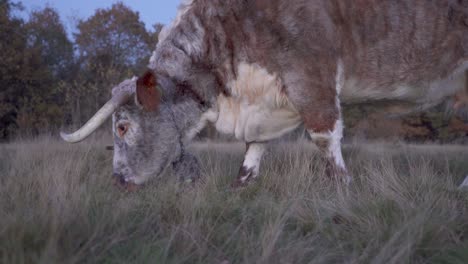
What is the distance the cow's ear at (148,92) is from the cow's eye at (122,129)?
247mm

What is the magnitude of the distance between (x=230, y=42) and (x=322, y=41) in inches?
34.8

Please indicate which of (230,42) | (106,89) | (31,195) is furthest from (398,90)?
(106,89)

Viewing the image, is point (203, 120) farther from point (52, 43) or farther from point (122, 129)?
point (52, 43)

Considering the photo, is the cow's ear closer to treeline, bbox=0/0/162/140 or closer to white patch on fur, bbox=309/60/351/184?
white patch on fur, bbox=309/60/351/184

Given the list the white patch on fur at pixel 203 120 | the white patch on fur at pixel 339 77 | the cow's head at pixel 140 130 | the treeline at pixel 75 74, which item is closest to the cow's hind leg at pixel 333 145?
the white patch on fur at pixel 339 77

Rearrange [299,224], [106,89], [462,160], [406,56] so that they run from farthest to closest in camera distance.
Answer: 1. [106,89]
2. [462,160]
3. [406,56]
4. [299,224]

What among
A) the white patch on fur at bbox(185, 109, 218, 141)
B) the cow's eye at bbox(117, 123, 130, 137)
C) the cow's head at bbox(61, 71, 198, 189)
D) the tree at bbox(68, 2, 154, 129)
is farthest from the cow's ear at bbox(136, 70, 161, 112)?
the tree at bbox(68, 2, 154, 129)

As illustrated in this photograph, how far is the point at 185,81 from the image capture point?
458cm

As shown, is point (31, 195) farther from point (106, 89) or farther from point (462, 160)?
point (106, 89)

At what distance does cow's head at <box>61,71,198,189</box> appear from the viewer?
4.28 metres

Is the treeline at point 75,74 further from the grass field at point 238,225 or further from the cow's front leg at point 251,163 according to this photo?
the grass field at point 238,225

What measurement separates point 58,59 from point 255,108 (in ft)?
70.3

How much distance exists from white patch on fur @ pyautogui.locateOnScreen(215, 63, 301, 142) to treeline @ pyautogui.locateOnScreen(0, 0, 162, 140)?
9.13 metres

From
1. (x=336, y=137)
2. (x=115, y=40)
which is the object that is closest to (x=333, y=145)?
(x=336, y=137)
